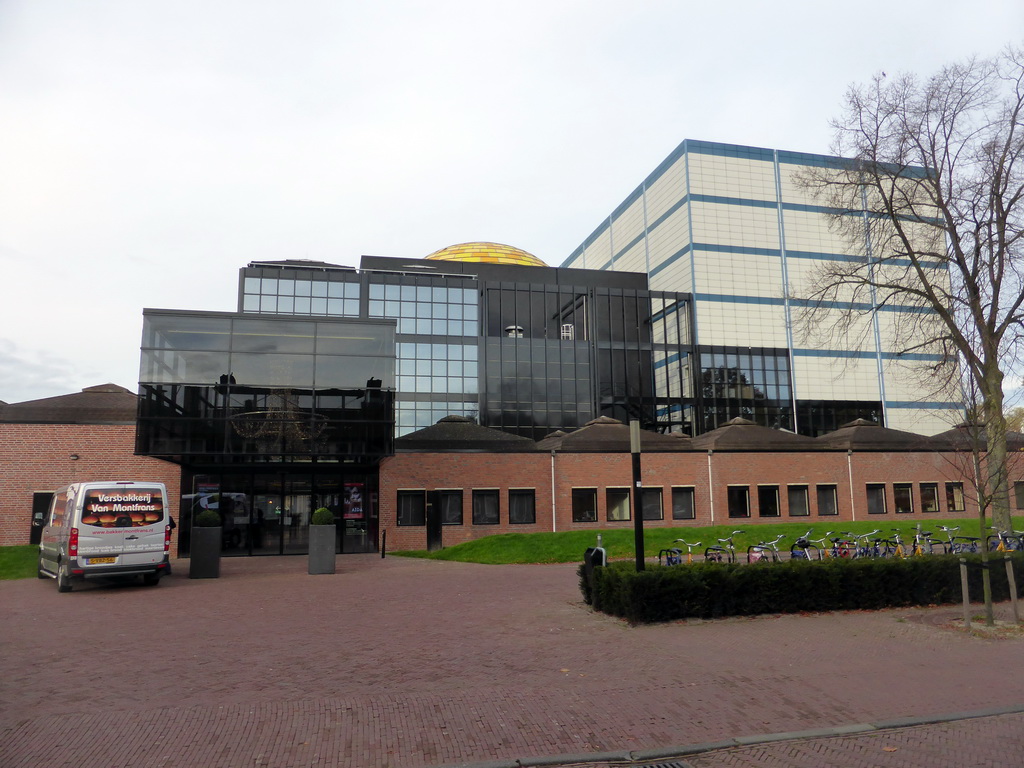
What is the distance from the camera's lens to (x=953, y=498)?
3372 cm

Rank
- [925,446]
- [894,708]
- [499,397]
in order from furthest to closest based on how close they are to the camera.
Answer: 1. [499,397]
2. [925,446]
3. [894,708]

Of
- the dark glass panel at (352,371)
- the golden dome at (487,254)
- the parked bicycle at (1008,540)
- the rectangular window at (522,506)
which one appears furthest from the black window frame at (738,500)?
the golden dome at (487,254)

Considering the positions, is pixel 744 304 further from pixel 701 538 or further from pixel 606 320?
pixel 701 538

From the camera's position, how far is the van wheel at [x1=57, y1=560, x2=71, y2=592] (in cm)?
1555

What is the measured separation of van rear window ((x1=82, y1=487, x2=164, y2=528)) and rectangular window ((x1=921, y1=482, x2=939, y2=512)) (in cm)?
3191

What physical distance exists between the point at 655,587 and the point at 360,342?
14133mm

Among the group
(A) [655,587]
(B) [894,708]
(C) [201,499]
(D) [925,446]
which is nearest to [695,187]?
(D) [925,446]

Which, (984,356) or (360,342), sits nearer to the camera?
(984,356)

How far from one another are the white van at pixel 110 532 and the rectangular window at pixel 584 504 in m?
16.2

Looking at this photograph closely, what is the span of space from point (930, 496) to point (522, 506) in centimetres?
1969

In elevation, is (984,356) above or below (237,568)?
above

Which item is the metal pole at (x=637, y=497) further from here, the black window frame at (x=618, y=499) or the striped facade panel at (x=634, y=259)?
the striped facade panel at (x=634, y=259)

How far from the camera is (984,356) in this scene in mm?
17953

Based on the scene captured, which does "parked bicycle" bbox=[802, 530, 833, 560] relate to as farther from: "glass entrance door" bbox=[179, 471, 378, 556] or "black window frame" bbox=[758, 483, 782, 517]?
"glass entrance door" bbox=[179, 471, 378, 556]
